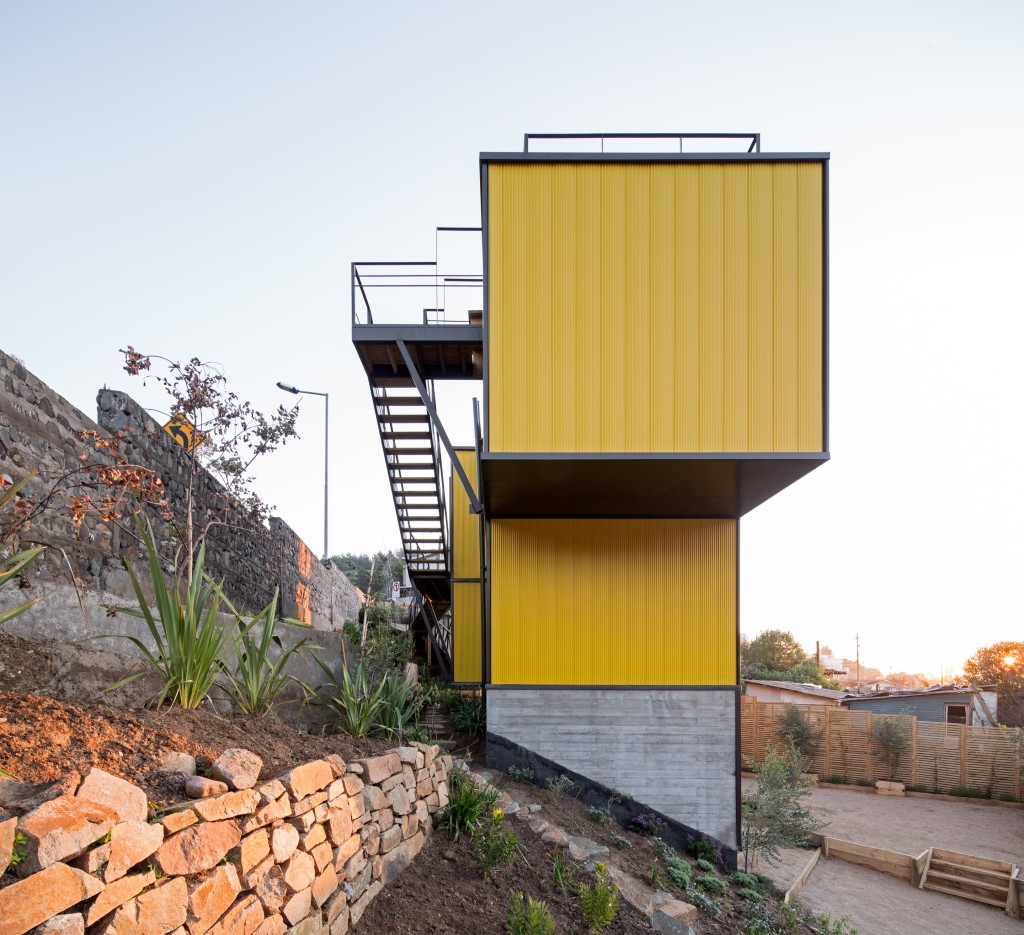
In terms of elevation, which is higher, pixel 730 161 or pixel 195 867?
pixel 730 161

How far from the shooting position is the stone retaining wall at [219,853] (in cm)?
258

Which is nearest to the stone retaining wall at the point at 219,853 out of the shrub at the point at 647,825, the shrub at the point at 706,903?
the shrub at the point at 706,903

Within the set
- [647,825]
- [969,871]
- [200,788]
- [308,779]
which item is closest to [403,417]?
[647,825]

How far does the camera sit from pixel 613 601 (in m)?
10.4

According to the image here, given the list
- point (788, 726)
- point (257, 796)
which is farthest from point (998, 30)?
point (788, 726)

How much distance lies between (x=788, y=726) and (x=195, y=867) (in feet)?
66.8

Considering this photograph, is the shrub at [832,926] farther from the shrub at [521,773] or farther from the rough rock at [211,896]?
the rough rock at [211,896]

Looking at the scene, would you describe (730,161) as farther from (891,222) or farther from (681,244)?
(891,222)

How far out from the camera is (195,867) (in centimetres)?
335

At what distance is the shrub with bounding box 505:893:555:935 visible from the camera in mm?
5019

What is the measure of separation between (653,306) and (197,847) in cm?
713

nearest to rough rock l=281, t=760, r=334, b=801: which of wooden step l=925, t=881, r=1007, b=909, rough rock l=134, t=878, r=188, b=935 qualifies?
rough rock l=134, t=878, r=188, b=935

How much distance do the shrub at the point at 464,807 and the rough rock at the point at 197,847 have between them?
324cm

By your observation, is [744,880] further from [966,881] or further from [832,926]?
[966,881]
